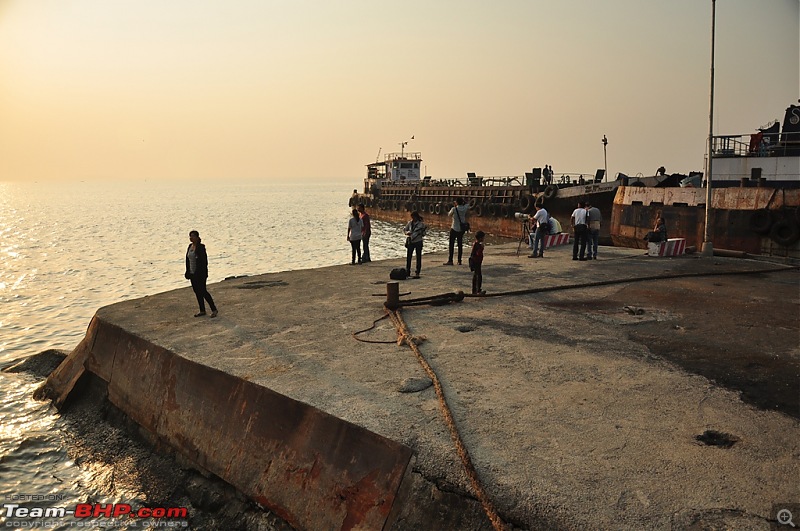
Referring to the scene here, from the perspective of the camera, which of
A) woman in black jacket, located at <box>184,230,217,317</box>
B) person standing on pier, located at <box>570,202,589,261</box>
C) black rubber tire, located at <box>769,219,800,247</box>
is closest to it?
woman in black jacket, located at <box>184,230,217,317</box>

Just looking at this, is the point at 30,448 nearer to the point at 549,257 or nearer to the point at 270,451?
the point at 270,451

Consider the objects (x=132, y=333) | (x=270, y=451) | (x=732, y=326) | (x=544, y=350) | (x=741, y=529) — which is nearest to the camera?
(x=741, y=529)

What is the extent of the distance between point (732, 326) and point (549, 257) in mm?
8432

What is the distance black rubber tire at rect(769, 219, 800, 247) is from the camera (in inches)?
750

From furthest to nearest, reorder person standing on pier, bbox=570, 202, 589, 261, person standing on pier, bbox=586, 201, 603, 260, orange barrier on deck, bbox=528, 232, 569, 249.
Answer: orange barrier on deck, bbox=528, 232, 569, 249 → person standing on pier, bbox=586, 201, 603, 260 → person standing on pier, bbox=570, 202, 589, 261

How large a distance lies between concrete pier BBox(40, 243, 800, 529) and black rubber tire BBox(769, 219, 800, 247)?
32.6ft

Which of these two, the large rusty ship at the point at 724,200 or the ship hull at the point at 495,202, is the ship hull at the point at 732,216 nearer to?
the large rusty ship at the point at 724,200

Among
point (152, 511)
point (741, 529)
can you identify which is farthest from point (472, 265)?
point (741, 529)

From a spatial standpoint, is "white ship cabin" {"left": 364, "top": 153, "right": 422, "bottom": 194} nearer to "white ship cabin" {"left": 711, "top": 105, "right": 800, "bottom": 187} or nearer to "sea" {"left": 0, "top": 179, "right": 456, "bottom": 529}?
"sea" {"left": 0, "top": 179, "right": 456, "bottom": 529}

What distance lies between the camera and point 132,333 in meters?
8.96

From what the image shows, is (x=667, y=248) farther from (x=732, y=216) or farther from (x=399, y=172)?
(x=399, y=172)

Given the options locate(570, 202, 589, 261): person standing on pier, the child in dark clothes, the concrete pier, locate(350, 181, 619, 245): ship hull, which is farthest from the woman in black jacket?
locate(350, 181, 619, 245): ship hull

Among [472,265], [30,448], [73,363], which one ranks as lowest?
[30,448]

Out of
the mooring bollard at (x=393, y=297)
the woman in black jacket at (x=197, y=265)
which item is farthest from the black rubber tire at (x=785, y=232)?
the woman in black jacket at (x=197, y=265)
